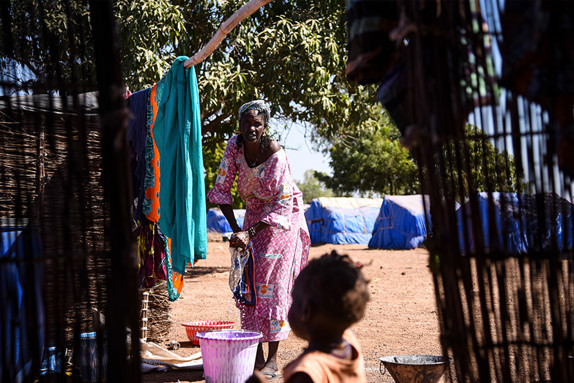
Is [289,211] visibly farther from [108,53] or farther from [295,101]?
[295,101]

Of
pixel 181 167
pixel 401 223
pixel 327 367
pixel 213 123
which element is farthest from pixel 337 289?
pixel 401 223

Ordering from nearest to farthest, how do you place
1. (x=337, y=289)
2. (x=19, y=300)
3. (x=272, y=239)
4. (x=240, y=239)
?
1. (x=337, y=289)
2. (x=19, y=300)
3. (x=240, y=239)
4. (x=272, y=239)

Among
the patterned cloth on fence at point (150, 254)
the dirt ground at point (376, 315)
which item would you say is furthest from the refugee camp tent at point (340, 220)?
the patterned cloth on fence at point (150, 254)

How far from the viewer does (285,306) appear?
4211 millimetres

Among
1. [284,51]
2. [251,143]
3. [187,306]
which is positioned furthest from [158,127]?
[284,51]

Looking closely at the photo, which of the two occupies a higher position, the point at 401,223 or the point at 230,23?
the point at 230,23

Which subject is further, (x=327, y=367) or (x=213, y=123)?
(x=213, y=123)

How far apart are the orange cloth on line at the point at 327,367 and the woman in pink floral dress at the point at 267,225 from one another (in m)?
2.13

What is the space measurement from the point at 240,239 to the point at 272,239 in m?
0.25

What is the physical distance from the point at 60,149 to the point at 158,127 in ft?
2.75

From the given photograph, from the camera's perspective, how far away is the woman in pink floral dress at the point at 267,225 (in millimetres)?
4160

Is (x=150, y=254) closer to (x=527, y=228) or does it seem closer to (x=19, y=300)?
(x=19, y=300)

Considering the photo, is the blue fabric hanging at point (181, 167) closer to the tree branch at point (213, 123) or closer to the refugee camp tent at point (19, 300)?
the refugee camp tent at point (19, 300)

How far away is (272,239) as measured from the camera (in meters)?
4.20
